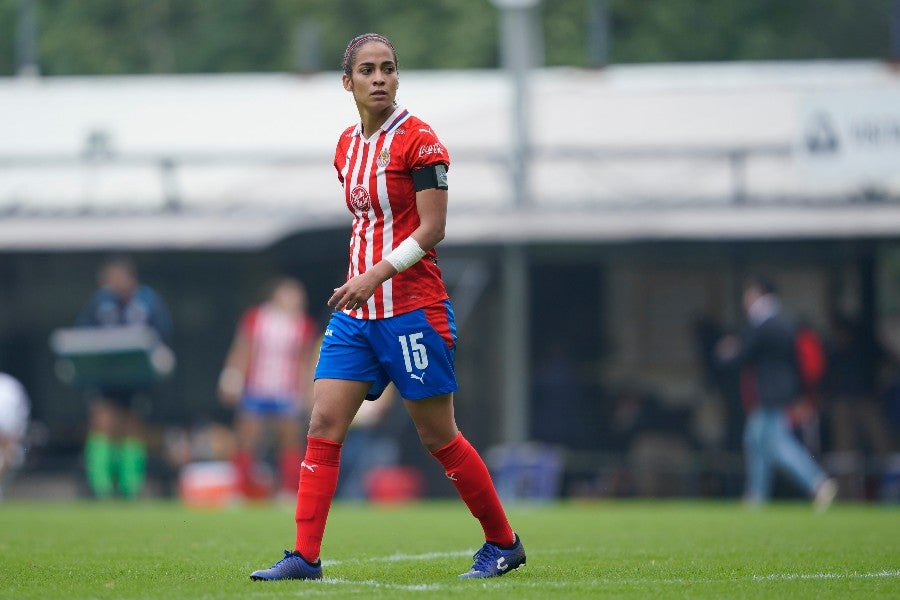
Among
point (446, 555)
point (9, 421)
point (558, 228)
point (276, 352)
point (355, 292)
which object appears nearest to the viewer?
point (355, 292)

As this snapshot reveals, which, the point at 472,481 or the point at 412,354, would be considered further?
the point at 472,481

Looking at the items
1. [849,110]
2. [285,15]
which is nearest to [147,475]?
[849,110]

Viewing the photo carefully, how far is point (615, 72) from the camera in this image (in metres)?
24.7

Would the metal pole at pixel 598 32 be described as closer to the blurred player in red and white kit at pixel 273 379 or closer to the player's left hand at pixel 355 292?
the blurred player in red and white kit at pixel 273 379

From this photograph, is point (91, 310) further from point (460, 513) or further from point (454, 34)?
point (454, 34)

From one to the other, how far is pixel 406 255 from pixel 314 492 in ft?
3.17

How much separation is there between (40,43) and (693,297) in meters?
27.5

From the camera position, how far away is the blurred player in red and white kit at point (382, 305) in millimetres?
6422

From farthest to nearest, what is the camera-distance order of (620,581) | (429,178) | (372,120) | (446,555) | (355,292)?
(446,555) → (620,581) → (372,120) → (429,178) → (355,292)

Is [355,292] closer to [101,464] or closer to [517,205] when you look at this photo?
[101,464]

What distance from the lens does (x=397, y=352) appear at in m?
6.44

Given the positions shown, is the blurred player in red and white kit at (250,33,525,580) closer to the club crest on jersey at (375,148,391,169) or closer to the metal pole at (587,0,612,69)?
the club crest on jersey at (375,148,391,169)

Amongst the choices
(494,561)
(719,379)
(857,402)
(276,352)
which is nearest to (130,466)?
(276,352)

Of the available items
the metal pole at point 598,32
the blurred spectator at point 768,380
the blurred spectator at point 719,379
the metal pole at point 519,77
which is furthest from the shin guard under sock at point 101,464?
the metal pole at point 598,32
